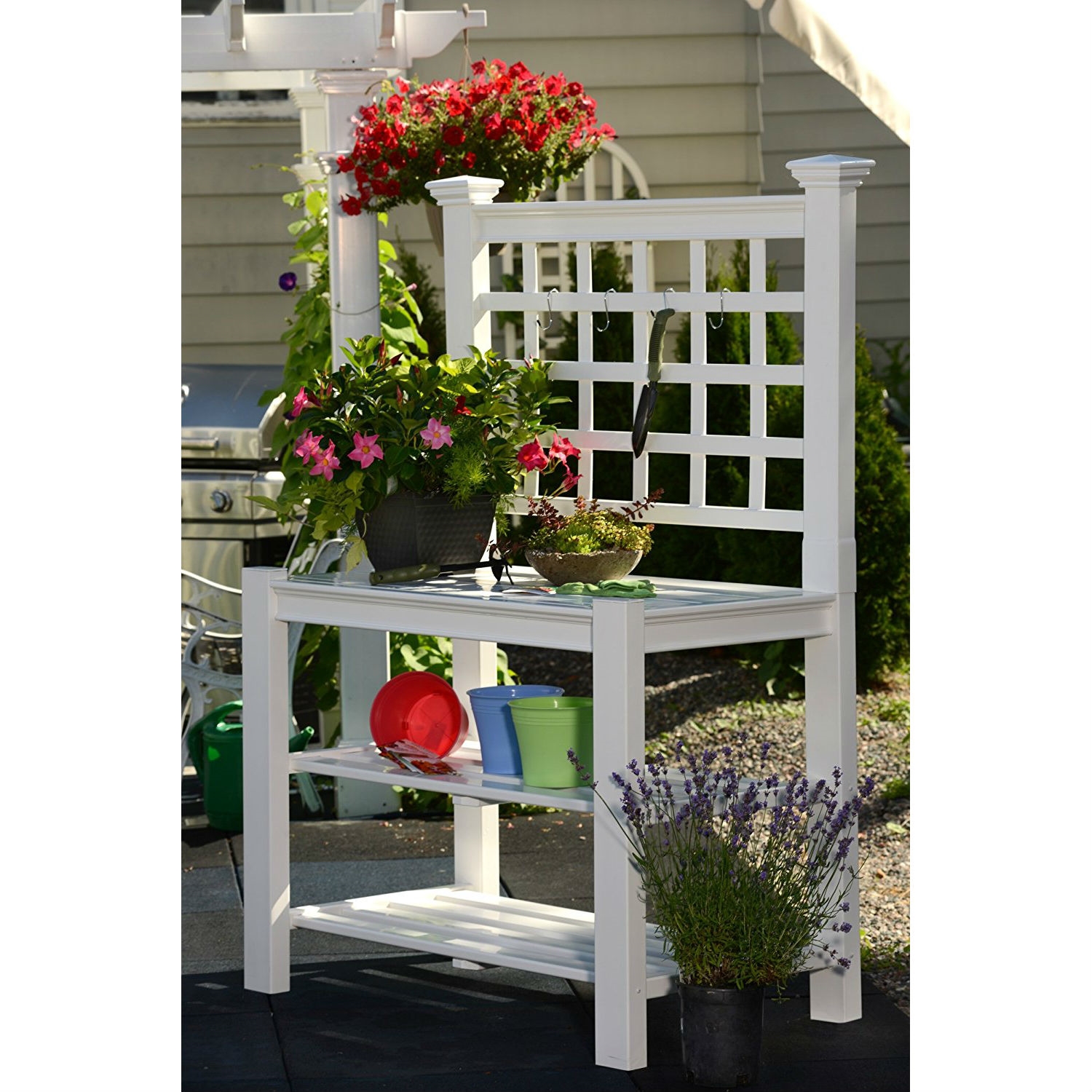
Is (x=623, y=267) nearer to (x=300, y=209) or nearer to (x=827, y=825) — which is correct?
(x=300, y=209)

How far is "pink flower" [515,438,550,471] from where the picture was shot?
4180 millimetres

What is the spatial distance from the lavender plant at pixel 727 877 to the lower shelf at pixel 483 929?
22 cm

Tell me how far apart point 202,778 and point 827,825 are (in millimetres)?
2602

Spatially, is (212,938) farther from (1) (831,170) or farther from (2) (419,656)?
(1) (831,170)

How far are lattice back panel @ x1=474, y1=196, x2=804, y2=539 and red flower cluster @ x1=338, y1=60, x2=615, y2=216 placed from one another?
1.30 feet

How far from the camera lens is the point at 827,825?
399 centimetres

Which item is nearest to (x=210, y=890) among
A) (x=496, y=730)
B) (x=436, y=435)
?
(x=496, y=730)

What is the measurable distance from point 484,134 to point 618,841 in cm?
214

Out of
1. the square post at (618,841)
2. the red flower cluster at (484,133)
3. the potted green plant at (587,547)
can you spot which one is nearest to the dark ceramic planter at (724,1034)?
the square post at (618,841)

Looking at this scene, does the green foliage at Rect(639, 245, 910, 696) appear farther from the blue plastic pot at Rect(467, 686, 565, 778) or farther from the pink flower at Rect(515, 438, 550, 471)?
the blue plastic pot at Rect(467, 686, 565, 778)

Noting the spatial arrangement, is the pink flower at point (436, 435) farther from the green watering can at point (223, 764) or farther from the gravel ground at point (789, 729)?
the green watering can at point (223, 764)


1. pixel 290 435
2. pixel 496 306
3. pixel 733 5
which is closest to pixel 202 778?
pixel 290 435

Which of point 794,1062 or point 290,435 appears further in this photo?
point 290,435
